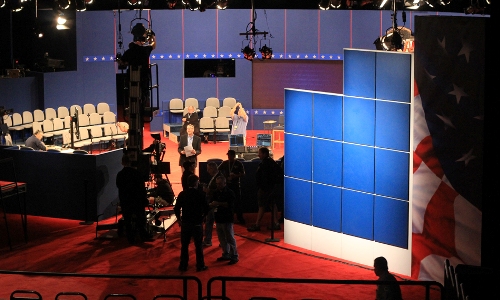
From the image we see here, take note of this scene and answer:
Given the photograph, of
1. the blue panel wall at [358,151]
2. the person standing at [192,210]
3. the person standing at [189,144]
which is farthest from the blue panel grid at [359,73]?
the person standing at [189,144]

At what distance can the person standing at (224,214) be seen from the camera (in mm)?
11773

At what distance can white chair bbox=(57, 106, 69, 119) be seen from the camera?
22.8 m

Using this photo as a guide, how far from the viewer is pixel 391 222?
11961 millimetres

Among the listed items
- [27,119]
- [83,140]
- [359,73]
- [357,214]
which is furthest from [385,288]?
[27,119]

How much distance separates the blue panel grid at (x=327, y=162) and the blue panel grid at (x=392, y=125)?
85 centimetres

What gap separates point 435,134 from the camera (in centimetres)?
1118

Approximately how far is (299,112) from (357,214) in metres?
2.10

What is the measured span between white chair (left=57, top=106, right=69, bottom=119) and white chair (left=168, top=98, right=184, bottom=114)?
383 cm

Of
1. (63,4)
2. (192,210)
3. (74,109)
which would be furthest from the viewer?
(74,109)

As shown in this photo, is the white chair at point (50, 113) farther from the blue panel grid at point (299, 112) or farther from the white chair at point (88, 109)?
the blue panel grid at point (299, 112)

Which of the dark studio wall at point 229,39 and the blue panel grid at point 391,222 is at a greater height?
the dark studio wall at point 229,39

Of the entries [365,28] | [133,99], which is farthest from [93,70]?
[133,99]

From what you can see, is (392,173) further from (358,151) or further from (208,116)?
(208,116)

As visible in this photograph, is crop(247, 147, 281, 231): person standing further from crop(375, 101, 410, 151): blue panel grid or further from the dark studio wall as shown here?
the dark studio wall
